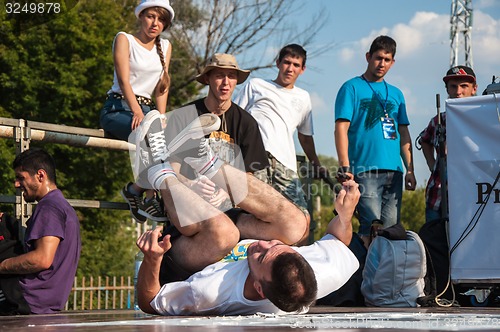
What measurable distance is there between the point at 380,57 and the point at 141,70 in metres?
1.90

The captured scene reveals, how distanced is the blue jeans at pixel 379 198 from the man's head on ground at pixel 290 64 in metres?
1.01

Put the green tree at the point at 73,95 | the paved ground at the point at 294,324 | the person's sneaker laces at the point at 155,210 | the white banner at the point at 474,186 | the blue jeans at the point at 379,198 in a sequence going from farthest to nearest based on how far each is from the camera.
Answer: the green tree at the point at 73,95, the blue jeans at the point at 379,198, the person's sneaker laces at the point at 155,210, the white banner at the point at 474,186, the paved ground at the point at 294,324

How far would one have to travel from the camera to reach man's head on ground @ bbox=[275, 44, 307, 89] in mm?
6852

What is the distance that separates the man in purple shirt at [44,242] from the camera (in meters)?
4.94

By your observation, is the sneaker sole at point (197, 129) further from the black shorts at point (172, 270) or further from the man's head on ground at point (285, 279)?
the man's head on ground at point (285, 279)

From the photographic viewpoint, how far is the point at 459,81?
6.55 metres

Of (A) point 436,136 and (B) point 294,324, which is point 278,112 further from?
(B) point 294,324

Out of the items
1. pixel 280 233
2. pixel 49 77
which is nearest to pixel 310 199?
pixel 280 233

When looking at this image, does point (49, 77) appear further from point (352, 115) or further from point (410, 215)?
point (352, 115)

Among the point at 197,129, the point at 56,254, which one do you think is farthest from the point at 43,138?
the point at 197,129

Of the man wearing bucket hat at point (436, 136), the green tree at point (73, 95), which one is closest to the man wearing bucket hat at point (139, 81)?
the man wearing bucket hat at point (436, 136)

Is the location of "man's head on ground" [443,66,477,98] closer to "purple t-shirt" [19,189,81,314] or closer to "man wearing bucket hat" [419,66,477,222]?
"man wearing bucket hat" [419,66,477,222]

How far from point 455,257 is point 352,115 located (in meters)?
1.55

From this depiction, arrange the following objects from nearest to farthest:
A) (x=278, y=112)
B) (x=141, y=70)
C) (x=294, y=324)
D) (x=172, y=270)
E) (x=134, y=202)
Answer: (x=294, y=324) < (x=172, y=270) < (x=134, y=202) < (x=141, y=70) < (x=278, y=112)
